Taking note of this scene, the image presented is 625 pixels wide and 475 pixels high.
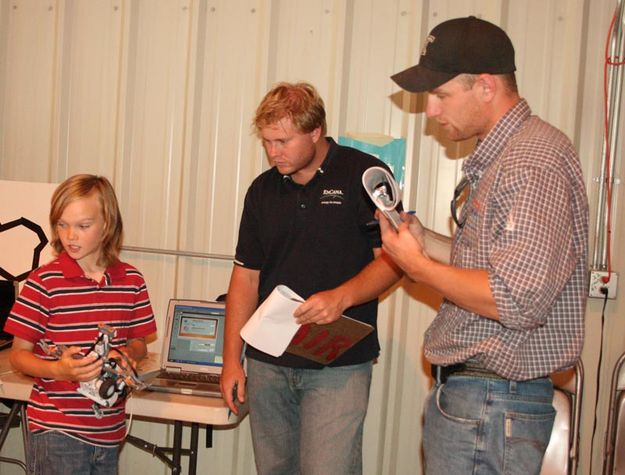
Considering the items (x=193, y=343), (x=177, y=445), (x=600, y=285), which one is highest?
(x=600, y=285)

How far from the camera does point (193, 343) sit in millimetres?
3240

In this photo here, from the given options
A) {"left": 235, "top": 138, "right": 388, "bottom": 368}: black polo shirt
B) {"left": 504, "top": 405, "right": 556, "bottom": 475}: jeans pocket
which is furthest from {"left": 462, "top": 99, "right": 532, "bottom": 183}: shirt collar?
{"left": 235, "top": 138, "right": 388, "bottom": 368}: black polo shirt

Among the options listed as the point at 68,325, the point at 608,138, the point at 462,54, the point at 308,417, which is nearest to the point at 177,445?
the point at 308,417

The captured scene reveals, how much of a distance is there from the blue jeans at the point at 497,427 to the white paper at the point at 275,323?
0.73m

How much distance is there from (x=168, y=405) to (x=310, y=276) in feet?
2.53

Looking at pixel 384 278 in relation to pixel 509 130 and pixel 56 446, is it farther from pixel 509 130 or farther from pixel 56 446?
pixel 56 446

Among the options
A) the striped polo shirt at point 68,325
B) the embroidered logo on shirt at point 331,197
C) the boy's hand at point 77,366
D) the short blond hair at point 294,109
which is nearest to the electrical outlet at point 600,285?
the embroidered logo on shirt at point 331,197

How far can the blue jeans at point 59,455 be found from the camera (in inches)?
91.2

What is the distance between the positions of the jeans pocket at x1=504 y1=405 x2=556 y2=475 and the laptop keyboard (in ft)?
5.18

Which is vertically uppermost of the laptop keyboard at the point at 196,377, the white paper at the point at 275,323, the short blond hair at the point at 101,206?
the short blond hair at the point at 101,206

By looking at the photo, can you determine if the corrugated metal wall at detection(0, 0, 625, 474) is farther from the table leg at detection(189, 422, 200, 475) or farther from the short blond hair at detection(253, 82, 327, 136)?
the short blond hair at detection(253, 82, 327, 136)

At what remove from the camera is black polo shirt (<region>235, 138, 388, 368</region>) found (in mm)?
2674

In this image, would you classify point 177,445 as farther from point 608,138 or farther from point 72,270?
point 608,138

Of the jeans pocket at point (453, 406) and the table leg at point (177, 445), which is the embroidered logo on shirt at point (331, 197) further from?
the table leg at point (177, 445)
